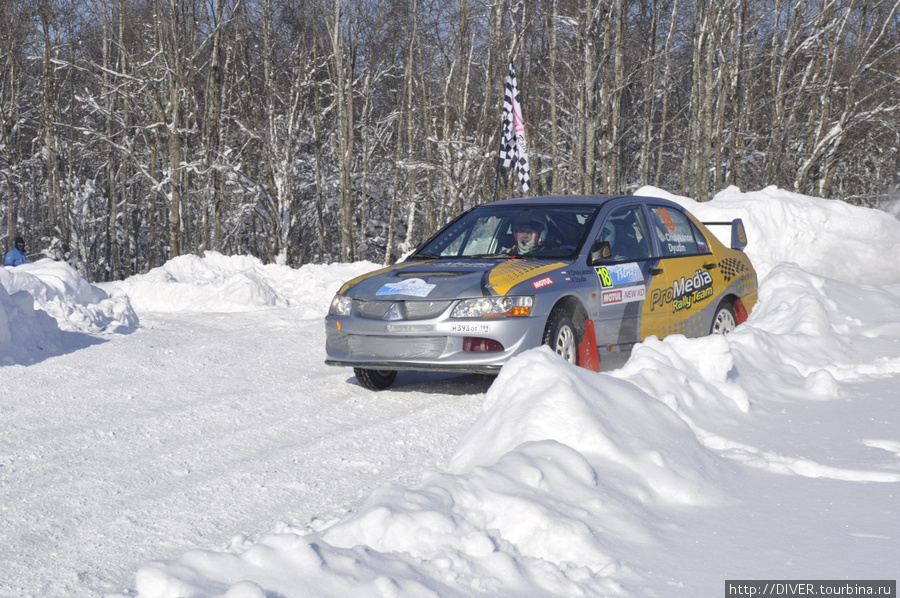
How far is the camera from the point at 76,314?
32.2ft

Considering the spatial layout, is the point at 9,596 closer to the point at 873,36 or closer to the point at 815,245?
the point at 815,245

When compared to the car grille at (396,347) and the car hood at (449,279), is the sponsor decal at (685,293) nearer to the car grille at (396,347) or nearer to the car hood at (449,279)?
the car hood at (449,279)

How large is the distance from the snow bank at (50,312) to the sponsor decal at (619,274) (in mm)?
5023

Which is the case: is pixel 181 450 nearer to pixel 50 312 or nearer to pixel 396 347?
pixel 396 347

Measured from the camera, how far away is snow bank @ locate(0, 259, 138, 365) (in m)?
8.00

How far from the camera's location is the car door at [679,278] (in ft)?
23.3

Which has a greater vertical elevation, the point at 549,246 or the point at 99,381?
the point at 549,246

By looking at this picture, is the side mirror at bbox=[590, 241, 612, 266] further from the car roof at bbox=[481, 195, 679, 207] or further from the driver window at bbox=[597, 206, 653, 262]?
the car roof at bbox=[481, 195, 679, 207]

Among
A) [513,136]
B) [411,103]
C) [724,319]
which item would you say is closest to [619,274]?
[724,319]

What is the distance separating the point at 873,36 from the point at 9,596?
31.2 meters

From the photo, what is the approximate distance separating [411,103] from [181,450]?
1052 inches

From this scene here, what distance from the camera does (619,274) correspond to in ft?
22.1

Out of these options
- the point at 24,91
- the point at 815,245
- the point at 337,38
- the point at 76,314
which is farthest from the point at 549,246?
the point at 24,91

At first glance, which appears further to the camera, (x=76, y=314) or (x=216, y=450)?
(x=76, y=314)
